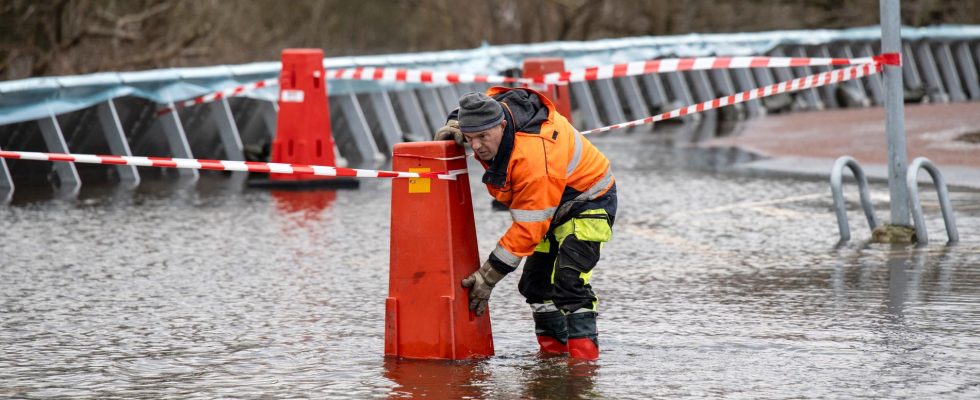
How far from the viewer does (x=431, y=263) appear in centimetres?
676

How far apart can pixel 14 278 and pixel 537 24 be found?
2410cm

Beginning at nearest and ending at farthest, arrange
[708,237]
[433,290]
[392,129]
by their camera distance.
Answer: [433,290]
[708,237]
[392,129]

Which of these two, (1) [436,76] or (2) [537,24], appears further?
(2) [537,24]

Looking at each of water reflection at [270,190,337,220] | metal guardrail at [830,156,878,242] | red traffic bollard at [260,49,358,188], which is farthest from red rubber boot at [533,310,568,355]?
red traffic bollard at [260,49,358,188]

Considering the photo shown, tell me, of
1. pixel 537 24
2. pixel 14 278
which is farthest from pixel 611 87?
pixel 14 278

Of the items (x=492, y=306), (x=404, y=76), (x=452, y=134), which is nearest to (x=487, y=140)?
(x=452, y=134)

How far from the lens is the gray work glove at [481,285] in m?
6.64

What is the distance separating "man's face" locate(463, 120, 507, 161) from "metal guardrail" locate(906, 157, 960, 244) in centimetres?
418

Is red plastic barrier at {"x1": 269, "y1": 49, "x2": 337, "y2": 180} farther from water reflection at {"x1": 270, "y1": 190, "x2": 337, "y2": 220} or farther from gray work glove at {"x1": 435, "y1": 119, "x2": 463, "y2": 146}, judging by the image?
gray work glove at {"x1": 435, "y1": 119, "x2": 463, "y2": 146}

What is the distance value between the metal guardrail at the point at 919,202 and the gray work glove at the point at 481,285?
13.0 feet

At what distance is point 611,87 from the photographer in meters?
21.9

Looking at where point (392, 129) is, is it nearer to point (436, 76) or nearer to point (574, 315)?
point (436, 76)

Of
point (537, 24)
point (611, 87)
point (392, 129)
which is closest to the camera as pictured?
point (392, 129)

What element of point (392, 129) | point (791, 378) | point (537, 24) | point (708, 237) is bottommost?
point (791, 378)
